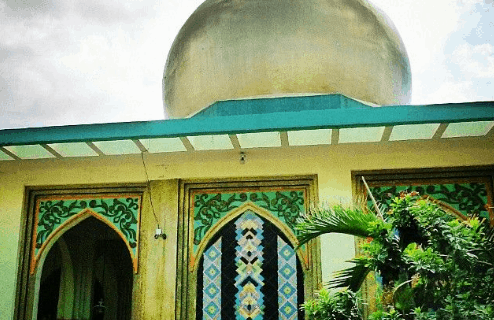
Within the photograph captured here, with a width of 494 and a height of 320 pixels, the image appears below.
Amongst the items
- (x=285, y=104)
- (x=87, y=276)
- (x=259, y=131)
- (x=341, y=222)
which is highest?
(x=285, y=104)

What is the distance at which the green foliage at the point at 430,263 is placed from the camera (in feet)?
14.8

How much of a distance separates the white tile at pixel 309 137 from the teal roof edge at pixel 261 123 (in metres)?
0.28

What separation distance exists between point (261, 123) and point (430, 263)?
273cm

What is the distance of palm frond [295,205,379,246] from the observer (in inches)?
204

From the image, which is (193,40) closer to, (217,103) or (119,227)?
(217,103)

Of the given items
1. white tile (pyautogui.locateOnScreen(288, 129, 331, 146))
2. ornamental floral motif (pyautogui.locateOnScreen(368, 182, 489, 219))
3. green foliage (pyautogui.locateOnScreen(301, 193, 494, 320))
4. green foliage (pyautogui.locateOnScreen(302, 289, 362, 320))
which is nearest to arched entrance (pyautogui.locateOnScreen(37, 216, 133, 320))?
white tile (pyautogui.locateOnScreen(288, 129, 331, 146))

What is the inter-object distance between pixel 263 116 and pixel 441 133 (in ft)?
6.20

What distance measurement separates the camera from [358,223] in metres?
5.20

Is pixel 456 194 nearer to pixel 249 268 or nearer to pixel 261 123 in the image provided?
pixel 261 123

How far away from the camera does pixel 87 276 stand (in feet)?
37.0

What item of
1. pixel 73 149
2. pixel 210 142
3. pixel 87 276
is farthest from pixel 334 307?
pixel 87 276

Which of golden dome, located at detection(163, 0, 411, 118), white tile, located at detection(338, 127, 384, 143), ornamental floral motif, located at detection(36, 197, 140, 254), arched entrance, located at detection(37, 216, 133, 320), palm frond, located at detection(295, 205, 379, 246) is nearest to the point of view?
palm frond, located at detection(295, 205, 379, 246)

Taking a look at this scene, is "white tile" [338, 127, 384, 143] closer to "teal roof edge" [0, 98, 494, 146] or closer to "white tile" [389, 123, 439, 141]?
"white tile" [389, 123, 439, 141]

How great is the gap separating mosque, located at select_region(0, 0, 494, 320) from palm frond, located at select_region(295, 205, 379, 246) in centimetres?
142
